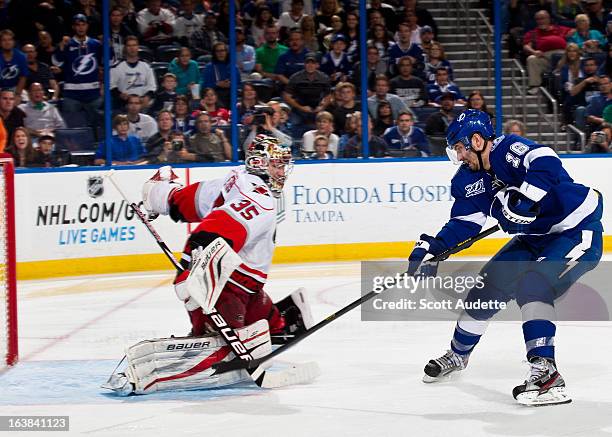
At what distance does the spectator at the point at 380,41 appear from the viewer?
9617 millimetres

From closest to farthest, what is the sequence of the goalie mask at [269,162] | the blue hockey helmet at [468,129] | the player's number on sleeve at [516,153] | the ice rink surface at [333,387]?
1. the ice rink surface at [333,387]
2. the player's number on sleeve at [516,153]
3. the blue hockey helmet at [468,129]
4. the goalie mask at [269,162]

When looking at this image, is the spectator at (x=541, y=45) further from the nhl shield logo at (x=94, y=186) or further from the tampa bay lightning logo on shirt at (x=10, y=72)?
the tampa bay lightning logo on shirt at (x=10, y=72)

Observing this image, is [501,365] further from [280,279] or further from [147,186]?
[280,279]

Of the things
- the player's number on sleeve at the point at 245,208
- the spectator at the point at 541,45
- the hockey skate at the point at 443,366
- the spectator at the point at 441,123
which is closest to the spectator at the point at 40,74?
the spectator at the point at 441,123

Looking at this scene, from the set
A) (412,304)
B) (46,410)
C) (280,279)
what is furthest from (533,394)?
(280,279)

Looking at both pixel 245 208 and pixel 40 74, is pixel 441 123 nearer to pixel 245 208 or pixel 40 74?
pixel 40 74

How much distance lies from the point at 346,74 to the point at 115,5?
77.8 inches

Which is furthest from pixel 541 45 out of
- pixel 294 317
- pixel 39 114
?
pixel 294 317

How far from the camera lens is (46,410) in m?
4.55

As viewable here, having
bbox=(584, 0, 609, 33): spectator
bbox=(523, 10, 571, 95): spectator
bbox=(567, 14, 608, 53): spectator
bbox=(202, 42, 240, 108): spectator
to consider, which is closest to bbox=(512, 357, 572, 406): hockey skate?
bbox=(202, 42, 240, 108): spectator

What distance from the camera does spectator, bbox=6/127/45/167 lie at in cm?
853

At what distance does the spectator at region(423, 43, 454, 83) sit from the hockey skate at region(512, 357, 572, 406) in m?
5.58

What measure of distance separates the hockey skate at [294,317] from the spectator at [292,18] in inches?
181

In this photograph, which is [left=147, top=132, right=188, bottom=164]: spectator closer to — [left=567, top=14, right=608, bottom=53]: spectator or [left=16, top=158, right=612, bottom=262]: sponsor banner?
[left=16, top=158, right=612, bottom=262]: sponsor banner
